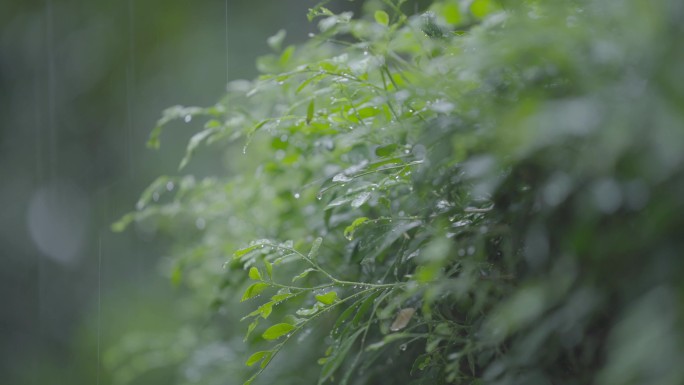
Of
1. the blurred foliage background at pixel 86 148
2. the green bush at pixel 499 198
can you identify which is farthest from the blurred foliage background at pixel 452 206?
the blurred foliage background at pixel 86 148

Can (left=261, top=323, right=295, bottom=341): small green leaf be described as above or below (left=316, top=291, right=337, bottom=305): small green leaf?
below

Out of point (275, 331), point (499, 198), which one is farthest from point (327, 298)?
point (499, 198)

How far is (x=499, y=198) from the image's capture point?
24.1 inches

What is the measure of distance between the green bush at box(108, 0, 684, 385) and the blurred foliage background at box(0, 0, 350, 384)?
1322 millimetres

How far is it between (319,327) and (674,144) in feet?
2.16

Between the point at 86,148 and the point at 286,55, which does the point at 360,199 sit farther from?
the point at 86,148

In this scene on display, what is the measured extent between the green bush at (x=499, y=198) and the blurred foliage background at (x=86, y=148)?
132 centimetres

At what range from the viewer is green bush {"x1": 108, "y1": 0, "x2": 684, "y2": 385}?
396 mm

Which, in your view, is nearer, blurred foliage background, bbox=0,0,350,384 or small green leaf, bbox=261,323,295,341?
small green leaf, bbox=261,323,295,341

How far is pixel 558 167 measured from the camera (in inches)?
19.4

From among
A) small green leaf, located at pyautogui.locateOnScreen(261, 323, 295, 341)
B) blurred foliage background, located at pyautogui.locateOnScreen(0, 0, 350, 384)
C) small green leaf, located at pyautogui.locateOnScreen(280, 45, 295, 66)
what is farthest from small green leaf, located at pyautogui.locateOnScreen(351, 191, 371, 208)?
blurred foliage background, located at pyautogui.locateOnScreen(0, 0, 350, 384)

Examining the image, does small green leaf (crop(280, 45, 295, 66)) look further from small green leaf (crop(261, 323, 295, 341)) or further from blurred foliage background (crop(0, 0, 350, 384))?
blurred foliage background (crop(0, 0, 350, 384))

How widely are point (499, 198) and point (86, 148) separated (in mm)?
2314

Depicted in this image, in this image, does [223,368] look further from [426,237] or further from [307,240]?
[426,237]
